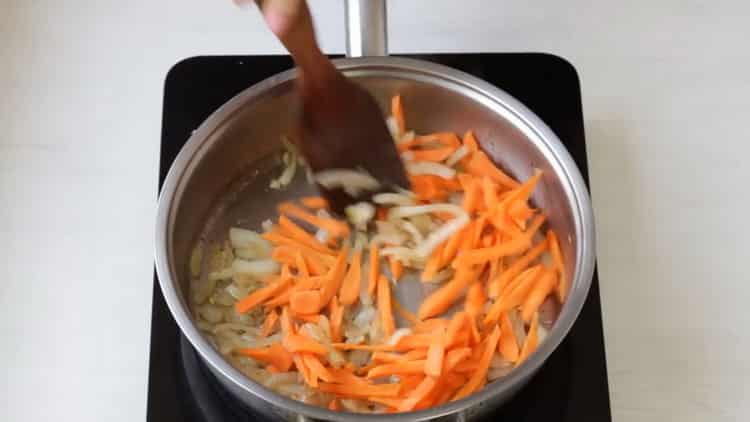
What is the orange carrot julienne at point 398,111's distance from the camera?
1008 millimetres

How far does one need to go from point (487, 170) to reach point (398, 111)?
0.11m

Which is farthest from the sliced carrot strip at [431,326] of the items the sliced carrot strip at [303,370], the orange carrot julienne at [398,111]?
the orange carrot julienne at [398,111]

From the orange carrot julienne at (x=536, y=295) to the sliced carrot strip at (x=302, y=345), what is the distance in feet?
0.64

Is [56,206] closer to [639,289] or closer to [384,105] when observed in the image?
[384,105]

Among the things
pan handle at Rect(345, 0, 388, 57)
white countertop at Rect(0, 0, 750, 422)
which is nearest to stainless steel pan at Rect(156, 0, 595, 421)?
pan handle at Rect(345, 0, 388, 57)

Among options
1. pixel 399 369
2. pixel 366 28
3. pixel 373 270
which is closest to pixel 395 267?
pixel 373 270

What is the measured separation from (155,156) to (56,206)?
12cm

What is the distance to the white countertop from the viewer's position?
956 mm

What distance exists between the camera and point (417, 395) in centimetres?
84

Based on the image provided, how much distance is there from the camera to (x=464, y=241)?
952 mm

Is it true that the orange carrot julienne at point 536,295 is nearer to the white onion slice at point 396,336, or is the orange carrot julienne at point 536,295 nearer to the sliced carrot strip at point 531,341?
the sliced carrot strip at point 531,341

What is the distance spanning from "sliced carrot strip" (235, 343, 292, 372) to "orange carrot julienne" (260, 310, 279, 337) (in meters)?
0.03

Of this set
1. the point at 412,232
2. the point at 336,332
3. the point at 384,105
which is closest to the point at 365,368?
the point at 336,332

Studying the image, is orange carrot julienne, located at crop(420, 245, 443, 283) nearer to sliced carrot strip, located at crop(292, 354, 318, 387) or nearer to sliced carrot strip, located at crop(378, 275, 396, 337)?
sliced carrot strip, located at crop(378, 275, 396, 337)
